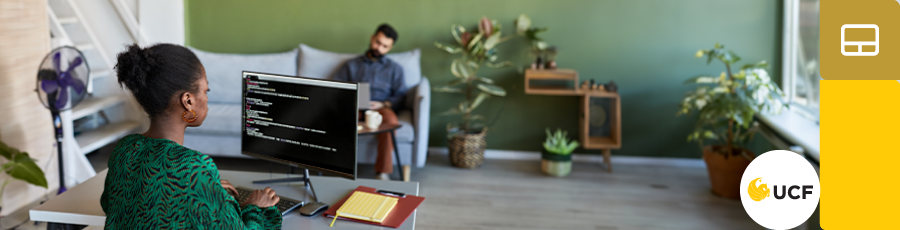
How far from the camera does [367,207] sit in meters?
1.61

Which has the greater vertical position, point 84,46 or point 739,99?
point 84,46

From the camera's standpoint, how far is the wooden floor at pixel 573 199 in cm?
302

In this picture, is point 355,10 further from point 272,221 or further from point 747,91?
point 272,221

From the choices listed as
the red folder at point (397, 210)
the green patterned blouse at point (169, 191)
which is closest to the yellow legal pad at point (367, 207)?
the red folder at point (397, 210)

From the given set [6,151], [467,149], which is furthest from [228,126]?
[467,149]

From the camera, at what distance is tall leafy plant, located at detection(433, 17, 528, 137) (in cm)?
392

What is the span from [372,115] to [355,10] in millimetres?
1343

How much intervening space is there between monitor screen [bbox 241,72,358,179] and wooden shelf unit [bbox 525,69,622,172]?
2330 millimetres

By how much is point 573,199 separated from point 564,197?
0.05 metres

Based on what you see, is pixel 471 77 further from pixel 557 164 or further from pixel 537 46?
pixel 557 164

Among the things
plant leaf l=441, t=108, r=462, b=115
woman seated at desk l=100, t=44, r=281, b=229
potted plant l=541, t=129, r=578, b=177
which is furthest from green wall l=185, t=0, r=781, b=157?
woman seated at desk l=100, t=44, r=281, b=229

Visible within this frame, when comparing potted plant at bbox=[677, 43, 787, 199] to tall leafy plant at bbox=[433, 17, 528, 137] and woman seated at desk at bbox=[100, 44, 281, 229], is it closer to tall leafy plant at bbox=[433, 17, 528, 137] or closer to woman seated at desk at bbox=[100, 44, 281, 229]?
tall leafy plant at bbox=[433, 17, 528, 137]

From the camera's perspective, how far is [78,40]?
402 cm

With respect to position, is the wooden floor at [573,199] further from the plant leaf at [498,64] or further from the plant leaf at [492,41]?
the plant leaf at [492,41]
